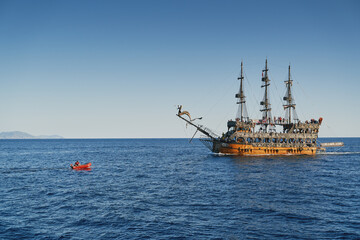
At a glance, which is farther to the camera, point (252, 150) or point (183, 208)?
point (252, 150)

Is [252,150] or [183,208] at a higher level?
[252,150]

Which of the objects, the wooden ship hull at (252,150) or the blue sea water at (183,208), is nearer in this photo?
the blue sea water at (183,208)

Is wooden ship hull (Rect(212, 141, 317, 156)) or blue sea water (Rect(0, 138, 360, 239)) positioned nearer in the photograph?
blue sea water (Rect(0, 138, 360, 239))

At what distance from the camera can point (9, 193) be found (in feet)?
98.3

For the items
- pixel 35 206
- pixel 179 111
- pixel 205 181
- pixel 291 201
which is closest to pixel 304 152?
pixel 179 111

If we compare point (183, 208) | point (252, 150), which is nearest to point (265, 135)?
point (252, 150)

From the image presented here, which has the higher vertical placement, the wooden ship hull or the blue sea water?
the wooden ship hull

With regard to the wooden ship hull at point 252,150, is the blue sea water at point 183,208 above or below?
below

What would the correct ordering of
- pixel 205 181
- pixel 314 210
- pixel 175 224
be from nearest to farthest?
pixel 175 224 → pixel 314 210 → pixel 205 181

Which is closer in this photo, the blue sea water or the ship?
the blue sea water

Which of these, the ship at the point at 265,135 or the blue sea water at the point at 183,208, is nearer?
the blue sea water at the point at 183,208

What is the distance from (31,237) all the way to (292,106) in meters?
77.5

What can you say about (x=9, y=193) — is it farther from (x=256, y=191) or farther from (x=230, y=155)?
(x=230, y=155)

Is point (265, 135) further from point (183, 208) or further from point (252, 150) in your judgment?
point (183, 208)
